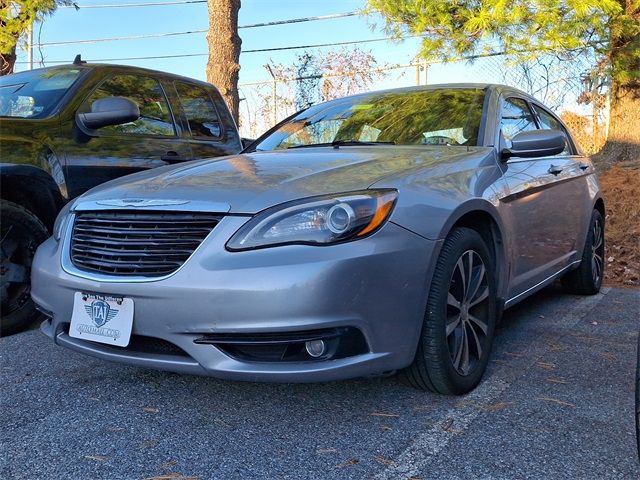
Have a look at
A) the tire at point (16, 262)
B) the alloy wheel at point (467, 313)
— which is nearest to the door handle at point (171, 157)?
the tire at point (16, 262)

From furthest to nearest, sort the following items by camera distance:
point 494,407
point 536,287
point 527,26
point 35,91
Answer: point 527,26 → point 35,91 → point 536,287 → point 494,407

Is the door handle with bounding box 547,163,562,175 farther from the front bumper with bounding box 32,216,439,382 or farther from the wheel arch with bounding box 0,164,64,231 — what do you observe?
the wheel arch with bounding box 0,164,64,231

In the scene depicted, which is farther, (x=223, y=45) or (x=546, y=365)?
(x=223, y=45)

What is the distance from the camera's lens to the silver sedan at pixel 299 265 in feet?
7.28

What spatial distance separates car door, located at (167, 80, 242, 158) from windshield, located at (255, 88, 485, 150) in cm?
98

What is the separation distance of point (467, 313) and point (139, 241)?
1453mm

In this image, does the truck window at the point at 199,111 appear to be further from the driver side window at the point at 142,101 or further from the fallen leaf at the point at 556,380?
the fallen leaf at the point at 556,380

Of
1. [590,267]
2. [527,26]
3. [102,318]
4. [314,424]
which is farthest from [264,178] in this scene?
[527,26]

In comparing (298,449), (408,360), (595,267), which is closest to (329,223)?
(408,360)

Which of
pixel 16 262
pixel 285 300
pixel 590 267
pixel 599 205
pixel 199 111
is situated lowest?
pixel 590 267

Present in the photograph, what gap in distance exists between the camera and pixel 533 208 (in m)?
3.52

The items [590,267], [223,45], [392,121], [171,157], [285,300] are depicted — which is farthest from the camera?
[223,45]

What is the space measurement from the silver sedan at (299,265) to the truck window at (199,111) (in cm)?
186

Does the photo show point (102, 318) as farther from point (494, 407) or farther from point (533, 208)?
point (533, 208)
